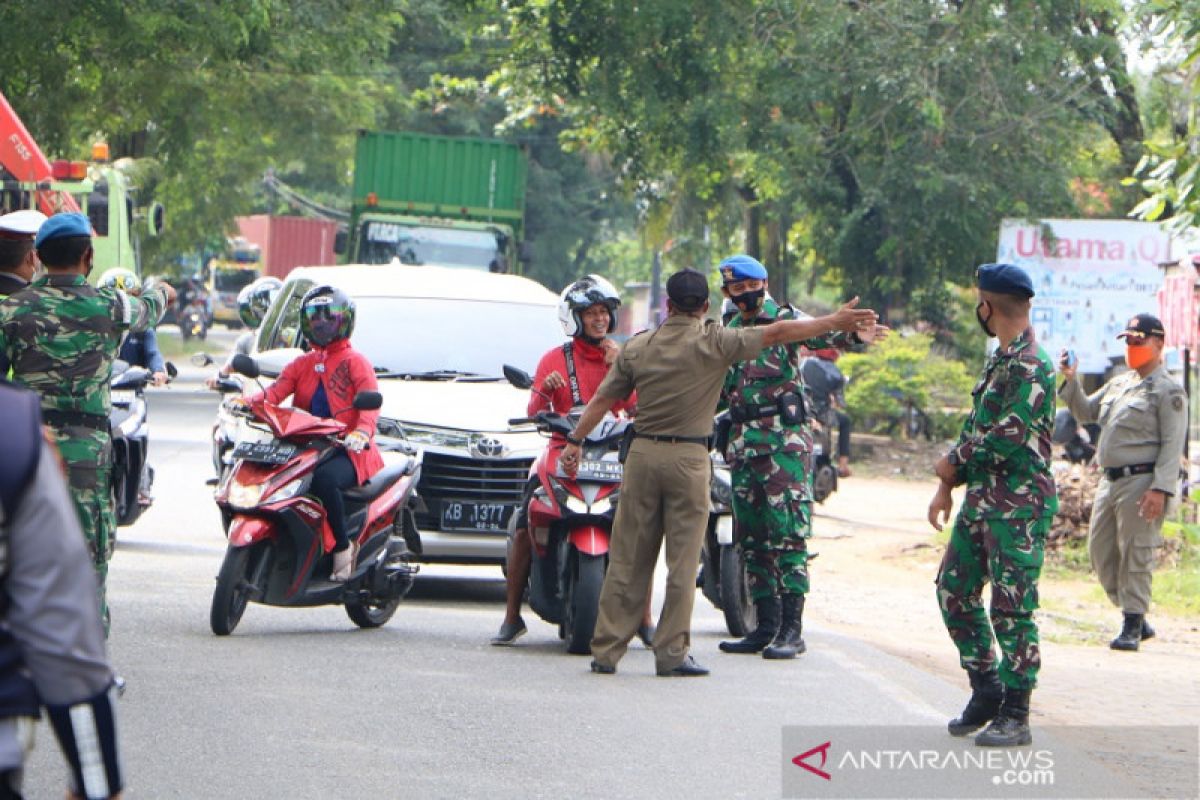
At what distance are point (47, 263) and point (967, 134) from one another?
2168 centimetres

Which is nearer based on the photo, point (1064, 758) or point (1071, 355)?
point (1064, 758)

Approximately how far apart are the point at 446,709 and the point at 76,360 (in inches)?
78.9

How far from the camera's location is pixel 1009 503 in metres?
7.34

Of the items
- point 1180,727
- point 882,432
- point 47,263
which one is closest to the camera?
point 47,263

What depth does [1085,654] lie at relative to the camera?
11.3m

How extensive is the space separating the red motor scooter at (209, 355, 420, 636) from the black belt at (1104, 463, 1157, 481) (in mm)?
4267

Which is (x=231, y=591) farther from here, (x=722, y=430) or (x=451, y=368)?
(x=451, y=368)

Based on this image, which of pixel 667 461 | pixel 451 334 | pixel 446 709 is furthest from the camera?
pixel 451 334

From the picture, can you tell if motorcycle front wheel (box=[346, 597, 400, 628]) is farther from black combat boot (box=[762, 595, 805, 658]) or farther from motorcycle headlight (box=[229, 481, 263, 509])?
black combat boot (box=[762, 595, 805, 658])

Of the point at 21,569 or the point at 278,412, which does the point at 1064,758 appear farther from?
the point at 21,569

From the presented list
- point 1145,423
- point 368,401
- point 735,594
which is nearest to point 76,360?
point 368,401

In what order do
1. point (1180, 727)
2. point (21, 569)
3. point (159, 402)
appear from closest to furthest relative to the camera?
point (21, 569)
point (1180, 727)
point (159, 402)

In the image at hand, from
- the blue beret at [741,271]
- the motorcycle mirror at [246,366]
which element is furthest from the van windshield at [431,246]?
the blue beret at [741,271]

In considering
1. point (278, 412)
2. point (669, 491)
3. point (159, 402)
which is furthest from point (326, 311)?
point (159, 402)
